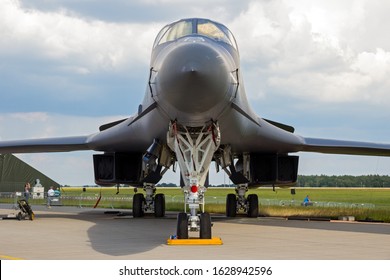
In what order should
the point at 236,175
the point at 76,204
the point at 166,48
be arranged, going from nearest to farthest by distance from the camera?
the point at 166,48 → the point at 236,175 → the point at 76,204

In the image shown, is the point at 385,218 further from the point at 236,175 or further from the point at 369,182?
the point at 369,182

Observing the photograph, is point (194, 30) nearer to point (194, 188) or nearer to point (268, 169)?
point (194, 188)

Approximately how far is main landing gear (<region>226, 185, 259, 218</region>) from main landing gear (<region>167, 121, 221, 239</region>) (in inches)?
292

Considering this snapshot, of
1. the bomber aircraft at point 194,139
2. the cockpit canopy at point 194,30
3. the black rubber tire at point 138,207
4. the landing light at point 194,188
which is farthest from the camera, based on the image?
the black rubber tire at point 138,207

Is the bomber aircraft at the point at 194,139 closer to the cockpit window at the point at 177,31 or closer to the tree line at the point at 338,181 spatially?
the cockpit window at the point at 177,31

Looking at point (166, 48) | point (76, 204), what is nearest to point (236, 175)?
point (166, 48)

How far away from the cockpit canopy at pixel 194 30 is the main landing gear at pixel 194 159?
1784mm

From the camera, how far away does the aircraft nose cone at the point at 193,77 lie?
9883 millimetres

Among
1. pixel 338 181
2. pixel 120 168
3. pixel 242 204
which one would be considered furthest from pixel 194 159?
pixel 338 181

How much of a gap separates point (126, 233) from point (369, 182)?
3778 inches

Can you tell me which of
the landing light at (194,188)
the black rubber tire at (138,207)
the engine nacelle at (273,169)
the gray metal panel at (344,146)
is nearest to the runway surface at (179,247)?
the landing light at (194,188)

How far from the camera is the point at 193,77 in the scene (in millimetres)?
9836

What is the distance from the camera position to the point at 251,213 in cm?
1981

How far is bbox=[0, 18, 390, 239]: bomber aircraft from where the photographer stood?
10.3 meters
